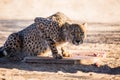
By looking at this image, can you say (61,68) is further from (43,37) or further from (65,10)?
(65,10)

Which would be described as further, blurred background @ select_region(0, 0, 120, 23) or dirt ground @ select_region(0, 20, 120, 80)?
blurred background @ select_region(0, 0, 120, 23)

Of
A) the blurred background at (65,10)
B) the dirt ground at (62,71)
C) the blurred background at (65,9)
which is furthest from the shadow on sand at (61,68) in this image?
the blurred background at (65,9)

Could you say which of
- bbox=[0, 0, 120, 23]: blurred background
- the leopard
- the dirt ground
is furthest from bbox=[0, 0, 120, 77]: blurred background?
the dirt ground

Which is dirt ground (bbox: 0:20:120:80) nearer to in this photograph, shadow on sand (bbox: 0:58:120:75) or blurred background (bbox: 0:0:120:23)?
shadow on sand (bbox: 0:58:120:75)

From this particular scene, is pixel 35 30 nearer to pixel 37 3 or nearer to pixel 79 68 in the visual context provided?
pixel 79 68

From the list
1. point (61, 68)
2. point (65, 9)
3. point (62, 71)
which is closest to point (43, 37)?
point (61, 68)

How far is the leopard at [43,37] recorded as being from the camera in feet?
31.6

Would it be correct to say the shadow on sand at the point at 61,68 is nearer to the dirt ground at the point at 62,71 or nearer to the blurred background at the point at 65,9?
the dirt ground at the point at 62,71

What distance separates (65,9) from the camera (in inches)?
1027

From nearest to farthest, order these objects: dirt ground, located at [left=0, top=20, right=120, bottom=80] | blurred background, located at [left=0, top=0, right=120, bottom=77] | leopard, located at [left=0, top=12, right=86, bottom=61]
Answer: dirt ground, located at [left=0, top=20, right=120, bottom=80] < leopard, located at [left=0, top=12, right=86, bottom=61] < blurred background, located at [left=0, top=0, right=120, bottom=77]

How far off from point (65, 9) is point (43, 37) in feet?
53.1

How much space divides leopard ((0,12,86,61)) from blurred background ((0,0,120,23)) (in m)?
13.2

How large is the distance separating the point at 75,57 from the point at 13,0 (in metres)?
18.7

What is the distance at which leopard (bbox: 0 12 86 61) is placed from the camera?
9.64 metres
